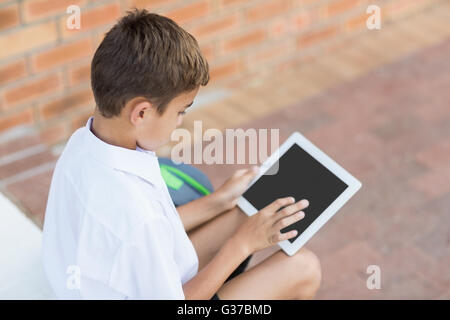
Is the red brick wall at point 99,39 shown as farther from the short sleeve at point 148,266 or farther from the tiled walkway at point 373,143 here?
the short sleeve at point 148,266

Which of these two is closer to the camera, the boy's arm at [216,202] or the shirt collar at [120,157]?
the shirt collar at [120,157]

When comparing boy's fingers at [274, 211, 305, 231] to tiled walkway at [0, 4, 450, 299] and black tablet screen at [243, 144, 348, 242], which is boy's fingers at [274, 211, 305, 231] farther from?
tiled walkway at [0, 4, 450, 299]

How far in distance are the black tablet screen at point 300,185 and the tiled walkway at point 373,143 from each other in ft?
2.09

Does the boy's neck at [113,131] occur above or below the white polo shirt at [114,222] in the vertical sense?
above

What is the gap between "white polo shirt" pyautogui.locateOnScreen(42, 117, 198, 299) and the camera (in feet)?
5.68

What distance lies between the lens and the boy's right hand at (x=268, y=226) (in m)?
2.10

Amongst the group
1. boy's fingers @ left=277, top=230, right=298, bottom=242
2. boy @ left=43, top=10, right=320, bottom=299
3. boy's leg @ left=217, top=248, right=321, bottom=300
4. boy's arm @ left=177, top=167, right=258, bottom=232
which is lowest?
boy's leg @ left=217, top=248, right=321, bottom=300

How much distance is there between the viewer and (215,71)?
11.9 ft

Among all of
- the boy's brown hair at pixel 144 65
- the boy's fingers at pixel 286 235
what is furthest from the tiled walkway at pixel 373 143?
the boy's brown hair at pixel 144 65

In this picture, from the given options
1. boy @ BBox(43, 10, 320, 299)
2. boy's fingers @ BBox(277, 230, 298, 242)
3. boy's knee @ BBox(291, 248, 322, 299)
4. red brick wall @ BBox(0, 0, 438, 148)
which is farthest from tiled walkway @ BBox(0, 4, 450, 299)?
boy @ BBox(43, 10, 320, 299)

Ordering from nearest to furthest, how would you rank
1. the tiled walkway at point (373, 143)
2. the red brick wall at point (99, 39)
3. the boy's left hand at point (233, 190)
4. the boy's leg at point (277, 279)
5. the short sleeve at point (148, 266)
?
the short sleeve at point (148, 266) → the boy's leg at point (277, 279) → the boy's left hand at point (233, 190) → the tiled walkway at point (373, 143) → the red brick wall at point (99, 39)
